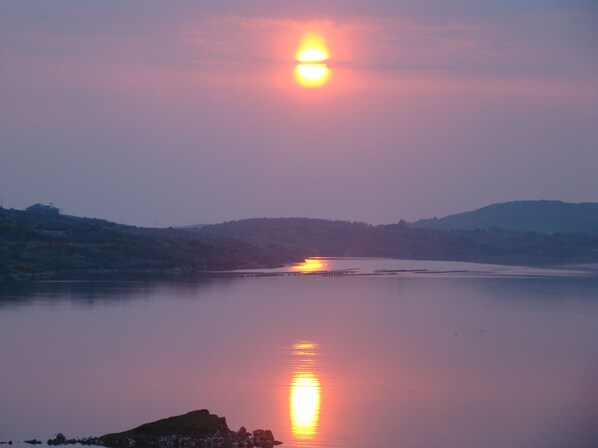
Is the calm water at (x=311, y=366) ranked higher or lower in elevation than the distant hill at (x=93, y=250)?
lower

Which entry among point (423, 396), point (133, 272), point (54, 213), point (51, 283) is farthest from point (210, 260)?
point (423, 396)

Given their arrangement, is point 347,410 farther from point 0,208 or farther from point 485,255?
point 485,255

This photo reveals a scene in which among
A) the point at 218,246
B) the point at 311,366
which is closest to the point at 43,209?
the point at 218,246

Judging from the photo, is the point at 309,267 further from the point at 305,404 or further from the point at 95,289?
the point at 305,404

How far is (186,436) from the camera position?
1981 centimetres

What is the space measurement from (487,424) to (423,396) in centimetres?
376

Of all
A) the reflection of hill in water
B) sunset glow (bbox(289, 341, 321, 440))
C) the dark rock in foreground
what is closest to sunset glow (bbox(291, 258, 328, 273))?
the reflection of hill in water

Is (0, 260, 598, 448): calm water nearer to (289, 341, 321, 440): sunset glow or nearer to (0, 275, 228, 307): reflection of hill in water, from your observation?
(289, 341, 321, 440): sunset glow

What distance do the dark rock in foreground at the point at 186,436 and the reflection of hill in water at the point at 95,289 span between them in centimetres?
3079

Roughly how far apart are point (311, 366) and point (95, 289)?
1295 inches

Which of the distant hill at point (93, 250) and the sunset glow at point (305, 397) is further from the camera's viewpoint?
the distant hill at point (93, 250)

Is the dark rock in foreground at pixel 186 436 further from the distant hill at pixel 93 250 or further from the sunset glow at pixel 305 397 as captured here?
the distant hill at pixel 93 250

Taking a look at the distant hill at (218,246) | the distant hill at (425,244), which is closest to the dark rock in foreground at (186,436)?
the distant hill at (218,246)

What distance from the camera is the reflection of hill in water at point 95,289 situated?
5309cm
